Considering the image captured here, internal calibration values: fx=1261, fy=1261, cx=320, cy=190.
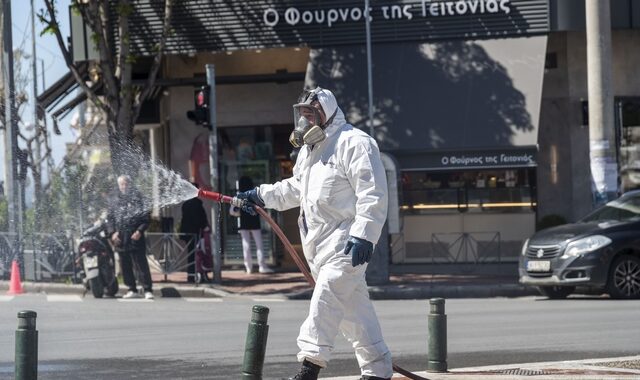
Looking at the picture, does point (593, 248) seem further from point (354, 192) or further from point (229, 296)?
point (354, 192)

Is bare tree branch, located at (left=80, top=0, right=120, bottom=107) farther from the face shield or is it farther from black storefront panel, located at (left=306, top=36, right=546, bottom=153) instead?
the face shield

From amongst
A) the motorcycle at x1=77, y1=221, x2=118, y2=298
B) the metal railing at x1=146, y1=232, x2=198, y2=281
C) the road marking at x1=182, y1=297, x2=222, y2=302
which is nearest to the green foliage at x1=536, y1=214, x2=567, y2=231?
the metal railing at x1=146, y1=232, x2=198, y2=281

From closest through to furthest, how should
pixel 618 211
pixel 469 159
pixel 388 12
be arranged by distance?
1. pixel 618 211
2. pixel 469 159
3. pixel 388 12

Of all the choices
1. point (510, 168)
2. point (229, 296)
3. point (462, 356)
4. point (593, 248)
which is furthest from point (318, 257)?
point (510, 168)

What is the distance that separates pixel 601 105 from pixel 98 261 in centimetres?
853

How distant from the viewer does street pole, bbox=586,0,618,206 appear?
20656 millimetres

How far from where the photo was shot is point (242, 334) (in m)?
13.2

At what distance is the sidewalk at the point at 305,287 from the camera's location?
1945cm

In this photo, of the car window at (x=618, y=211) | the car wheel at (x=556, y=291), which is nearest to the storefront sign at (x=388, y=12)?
the car window at (x=618, y=211)

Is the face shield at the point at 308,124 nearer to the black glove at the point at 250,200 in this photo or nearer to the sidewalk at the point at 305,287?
the black glove at the point at 250,200

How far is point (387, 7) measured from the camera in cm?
2362

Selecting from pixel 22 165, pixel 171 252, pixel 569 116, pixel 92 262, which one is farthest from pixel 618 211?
pixel 22 165

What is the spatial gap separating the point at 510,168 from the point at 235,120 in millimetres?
5775

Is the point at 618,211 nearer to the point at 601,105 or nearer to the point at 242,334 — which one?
the point at 601,105
